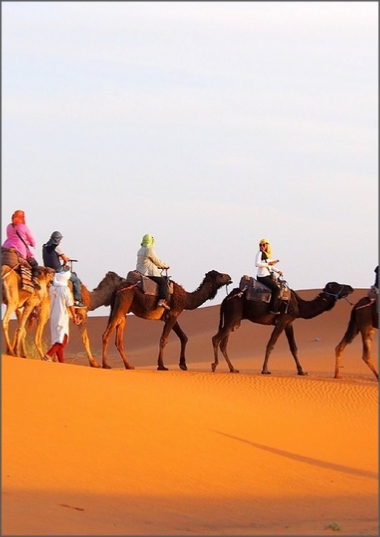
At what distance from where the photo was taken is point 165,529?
11602 mm

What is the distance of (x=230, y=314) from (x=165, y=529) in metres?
11.2

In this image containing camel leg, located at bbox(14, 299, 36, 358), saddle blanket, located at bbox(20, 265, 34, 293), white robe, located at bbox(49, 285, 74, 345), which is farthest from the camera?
camel leg, located at bbox(14, 299, 36, 358)

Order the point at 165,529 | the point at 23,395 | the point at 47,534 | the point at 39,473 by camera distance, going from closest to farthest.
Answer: the point at 47,534 → the point at 165,529 → the point at 39,473 → the point at 23,395

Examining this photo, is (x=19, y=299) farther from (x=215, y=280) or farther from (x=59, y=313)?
(x=215, y=280)

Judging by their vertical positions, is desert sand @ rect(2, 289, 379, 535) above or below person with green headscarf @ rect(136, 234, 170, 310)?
below

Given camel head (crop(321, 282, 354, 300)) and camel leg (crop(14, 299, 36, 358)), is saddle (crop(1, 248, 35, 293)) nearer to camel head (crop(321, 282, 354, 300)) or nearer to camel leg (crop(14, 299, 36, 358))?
camel leg (crop(14, 299, 36, 358))

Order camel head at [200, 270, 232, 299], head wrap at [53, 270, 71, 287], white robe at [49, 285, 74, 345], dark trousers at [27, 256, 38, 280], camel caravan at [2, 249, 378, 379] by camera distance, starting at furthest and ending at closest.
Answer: camel head at [200, 270, 232, 299], camel caravan at [2, 249, 378, 379], head wrap at [53, 270, 71, 287], white robe at [49, 285, 74, 345], dark trousers at [27, 256, 38, 280]

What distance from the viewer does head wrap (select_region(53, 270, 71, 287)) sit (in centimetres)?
1986

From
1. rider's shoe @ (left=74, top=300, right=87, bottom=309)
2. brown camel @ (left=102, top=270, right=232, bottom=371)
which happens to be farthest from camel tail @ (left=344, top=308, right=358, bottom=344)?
rider's shoe @ (left=74, top=300, right=87, bottom=309)

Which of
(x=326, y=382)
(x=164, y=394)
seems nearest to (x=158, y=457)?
(x=164, y=394)

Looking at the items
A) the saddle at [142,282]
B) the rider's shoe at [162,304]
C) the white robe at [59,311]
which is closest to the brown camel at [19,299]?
the white robe at [59,311]

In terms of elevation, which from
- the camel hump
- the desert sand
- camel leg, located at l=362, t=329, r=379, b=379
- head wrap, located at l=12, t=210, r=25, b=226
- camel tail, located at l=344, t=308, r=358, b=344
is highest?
head wrap, located at l=12, t=210, r=25, b=226

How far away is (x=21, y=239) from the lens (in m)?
19.2

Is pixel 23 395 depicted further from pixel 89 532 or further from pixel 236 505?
pixel 89 532
